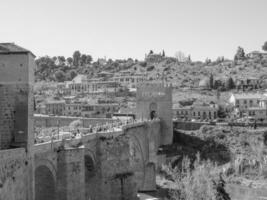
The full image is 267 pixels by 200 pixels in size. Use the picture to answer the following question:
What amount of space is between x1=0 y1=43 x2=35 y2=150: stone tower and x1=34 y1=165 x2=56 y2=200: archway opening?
4088 millimetres

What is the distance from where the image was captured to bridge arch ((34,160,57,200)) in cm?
2230

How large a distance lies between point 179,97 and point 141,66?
135 ft

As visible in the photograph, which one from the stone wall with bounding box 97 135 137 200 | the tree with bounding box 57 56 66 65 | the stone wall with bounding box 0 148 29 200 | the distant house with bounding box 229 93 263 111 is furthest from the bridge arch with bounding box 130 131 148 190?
the tree with bounding box 57 56 66 65

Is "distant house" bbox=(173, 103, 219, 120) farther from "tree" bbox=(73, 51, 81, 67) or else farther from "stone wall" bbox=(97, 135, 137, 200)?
"tree" bbox=(73, 51, 81, 67)

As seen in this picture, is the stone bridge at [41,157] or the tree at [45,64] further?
the tree at [45,64]

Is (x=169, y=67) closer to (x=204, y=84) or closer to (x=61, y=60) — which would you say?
(x=204, y=84)

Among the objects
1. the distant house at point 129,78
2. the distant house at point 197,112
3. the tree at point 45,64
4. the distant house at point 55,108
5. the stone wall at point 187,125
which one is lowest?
the stone wall at point 187,125

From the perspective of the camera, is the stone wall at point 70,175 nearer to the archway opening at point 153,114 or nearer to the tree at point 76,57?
the archway opening at point 153,114

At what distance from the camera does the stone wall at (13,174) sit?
1642cm

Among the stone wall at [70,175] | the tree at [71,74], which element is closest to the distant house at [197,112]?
the stone wall at [70,175]

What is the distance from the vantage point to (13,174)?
17094 millimetres

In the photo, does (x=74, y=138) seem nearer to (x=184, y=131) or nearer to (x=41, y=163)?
(x=41, y=163)

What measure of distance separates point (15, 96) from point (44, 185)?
609 centimetres

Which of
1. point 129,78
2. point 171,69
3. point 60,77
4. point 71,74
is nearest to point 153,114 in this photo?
point 129,78
